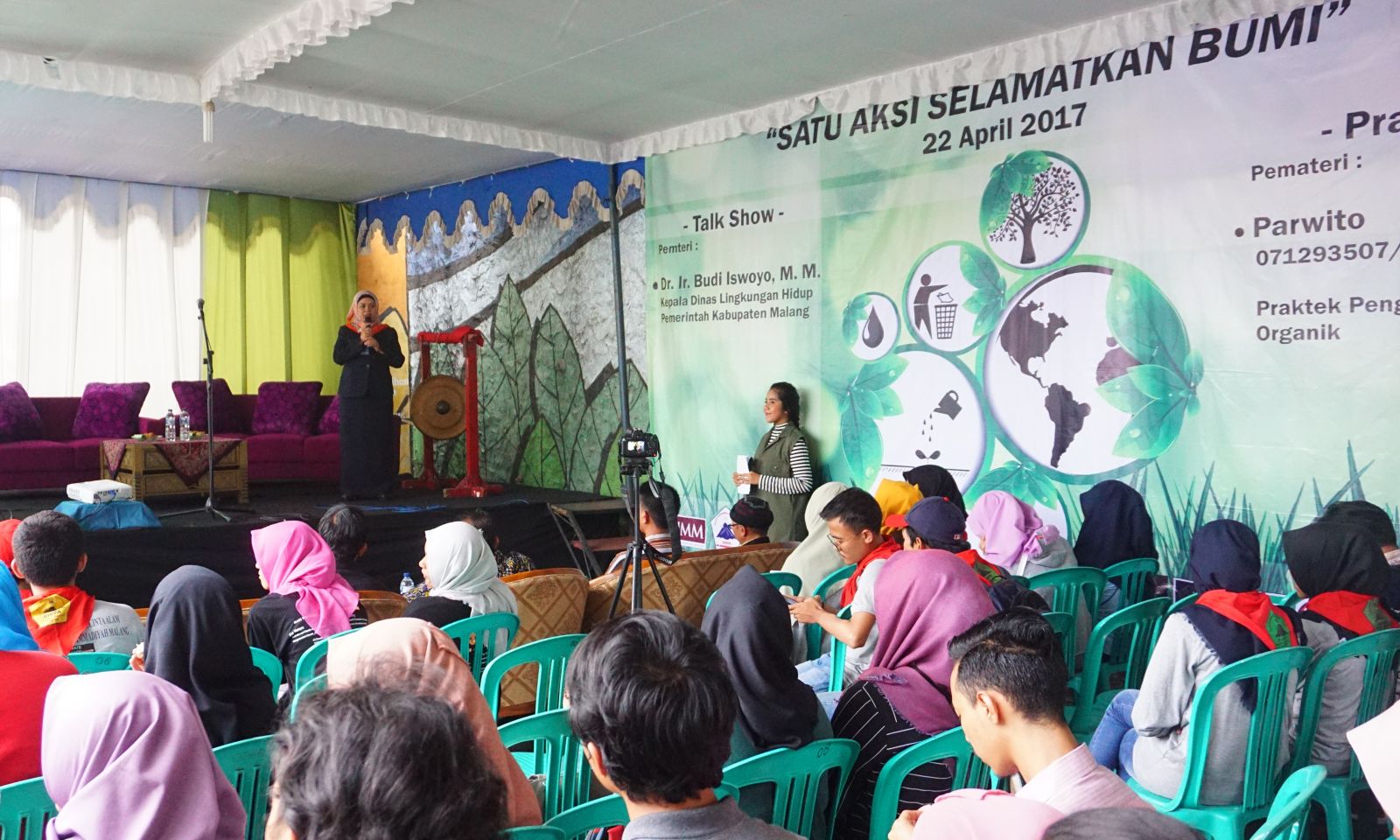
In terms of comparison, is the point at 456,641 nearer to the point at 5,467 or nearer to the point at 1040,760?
the point at 1040,760

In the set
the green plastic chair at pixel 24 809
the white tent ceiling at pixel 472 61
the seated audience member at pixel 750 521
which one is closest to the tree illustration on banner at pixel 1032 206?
the white tent ceiling at pixel 472 61

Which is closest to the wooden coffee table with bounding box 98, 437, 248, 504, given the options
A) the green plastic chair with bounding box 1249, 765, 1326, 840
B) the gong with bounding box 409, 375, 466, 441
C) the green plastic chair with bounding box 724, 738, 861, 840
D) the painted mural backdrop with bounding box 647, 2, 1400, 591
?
the gong with bounding box 409, 375, 466, 441

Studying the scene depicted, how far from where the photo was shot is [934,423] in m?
5.50

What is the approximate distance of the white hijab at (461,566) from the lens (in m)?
3.10

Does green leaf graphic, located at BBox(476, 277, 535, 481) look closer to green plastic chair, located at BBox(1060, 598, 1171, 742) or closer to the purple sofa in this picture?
the purple sofa

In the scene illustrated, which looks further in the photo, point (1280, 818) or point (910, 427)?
point (910, 427)

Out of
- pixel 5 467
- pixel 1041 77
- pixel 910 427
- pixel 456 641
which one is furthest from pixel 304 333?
pixel 456 641

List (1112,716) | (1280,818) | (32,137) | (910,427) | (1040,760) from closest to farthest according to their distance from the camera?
(1280,818) → (1040,760) → (1112,716) → (910,427) → (32,137)

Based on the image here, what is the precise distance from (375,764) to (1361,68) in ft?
13.8

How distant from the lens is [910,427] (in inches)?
221

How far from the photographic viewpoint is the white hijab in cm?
310

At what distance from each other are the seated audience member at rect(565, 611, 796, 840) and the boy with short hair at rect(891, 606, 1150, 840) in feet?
0.94

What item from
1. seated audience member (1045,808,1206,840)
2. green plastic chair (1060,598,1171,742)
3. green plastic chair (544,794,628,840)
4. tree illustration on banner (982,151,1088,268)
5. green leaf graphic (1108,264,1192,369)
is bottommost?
green plastic chair (1060,598,1171,742)

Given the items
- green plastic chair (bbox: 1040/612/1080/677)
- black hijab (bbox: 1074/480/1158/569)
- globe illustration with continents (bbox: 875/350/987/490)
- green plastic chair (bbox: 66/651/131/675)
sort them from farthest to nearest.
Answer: globe illustration with continents (bbox: 875/350/987/490), black hijab (bbox: 1074/480/1158/569), green plastic chair (bbox: 1040/612/1080/677), green plastic chair (bbox: 66/651/131/675)
